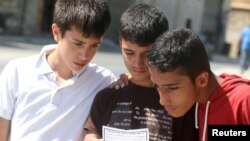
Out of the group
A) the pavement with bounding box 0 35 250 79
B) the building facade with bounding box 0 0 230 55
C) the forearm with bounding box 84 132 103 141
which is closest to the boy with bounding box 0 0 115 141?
the forearm with bounding box 84 132 103 141

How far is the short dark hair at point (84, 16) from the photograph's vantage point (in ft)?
9.87

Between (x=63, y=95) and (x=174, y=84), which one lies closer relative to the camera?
(x=174, y=84)

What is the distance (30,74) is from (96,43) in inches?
14.3

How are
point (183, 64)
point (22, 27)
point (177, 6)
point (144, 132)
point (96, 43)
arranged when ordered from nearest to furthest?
1. point (183, 64)
2. point (144, 132)
3. point (96, 43)
4. point (22, 27)
5. point (177, 6)

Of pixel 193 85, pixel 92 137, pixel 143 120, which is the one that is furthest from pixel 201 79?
pixel 92 137

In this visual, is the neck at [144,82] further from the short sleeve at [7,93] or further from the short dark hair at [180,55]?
the short sleeve at [7,93]

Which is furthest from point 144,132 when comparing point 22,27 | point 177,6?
point 177,6

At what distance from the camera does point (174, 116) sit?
2.67 meters

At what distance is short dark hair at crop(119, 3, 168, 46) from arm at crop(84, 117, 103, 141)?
1.39ft

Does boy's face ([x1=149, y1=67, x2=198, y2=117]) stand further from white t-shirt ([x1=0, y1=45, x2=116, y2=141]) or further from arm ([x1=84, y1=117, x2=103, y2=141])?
white t-shirt ([x1=0, y1=45, x2=116, y2=141])

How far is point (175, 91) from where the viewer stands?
103 inches

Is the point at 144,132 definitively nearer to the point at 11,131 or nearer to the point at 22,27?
the point at 11,131

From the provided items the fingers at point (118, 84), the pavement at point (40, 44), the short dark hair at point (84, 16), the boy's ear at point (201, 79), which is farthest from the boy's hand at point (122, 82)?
the pavement at point (40, 44)

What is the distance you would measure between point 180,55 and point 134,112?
42cm
